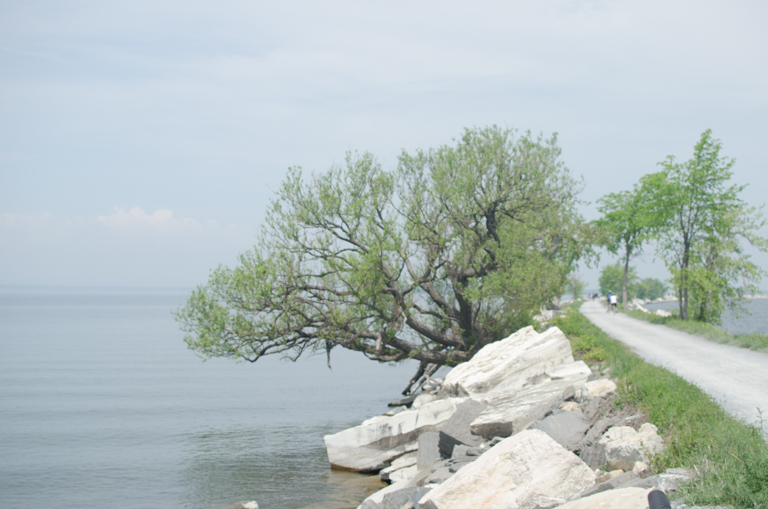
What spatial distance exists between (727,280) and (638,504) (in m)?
37.8

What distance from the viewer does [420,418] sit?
18.9 m

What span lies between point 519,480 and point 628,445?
1.97 meters

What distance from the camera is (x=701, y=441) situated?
9.12 m

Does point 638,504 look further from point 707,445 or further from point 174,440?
point 174,440

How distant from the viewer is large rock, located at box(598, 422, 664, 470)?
9.90 meters

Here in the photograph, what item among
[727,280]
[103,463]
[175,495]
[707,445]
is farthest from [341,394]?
[707,445]

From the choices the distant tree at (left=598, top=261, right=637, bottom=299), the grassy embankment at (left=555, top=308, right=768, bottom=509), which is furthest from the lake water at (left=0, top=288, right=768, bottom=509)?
the distant tree at (left=598, top=261, right=637, bottom=299)

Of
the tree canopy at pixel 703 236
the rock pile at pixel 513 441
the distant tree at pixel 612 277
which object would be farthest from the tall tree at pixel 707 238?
the distant tree at pixel 612 277

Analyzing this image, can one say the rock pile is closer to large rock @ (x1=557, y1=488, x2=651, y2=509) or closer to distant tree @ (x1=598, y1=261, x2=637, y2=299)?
large rock @ (x1=557, y1=488, x2=651, y2=509)

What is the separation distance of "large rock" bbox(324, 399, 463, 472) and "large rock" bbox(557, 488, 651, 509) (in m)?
10.5

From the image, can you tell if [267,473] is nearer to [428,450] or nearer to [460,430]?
[428,450]

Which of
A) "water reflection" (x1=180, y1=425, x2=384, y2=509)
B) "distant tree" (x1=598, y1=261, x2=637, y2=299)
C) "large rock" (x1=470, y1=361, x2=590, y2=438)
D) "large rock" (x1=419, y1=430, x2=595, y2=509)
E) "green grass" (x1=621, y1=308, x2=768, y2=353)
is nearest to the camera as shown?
"large rock" (x1=419, y1=430, x2=595, y2=509)

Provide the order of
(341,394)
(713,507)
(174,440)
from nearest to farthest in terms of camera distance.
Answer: (713,507) < (174,440) < (341,394)

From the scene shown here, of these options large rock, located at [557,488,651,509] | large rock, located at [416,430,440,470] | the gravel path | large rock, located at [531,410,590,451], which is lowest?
large rock, located at [416,430,440,470]
